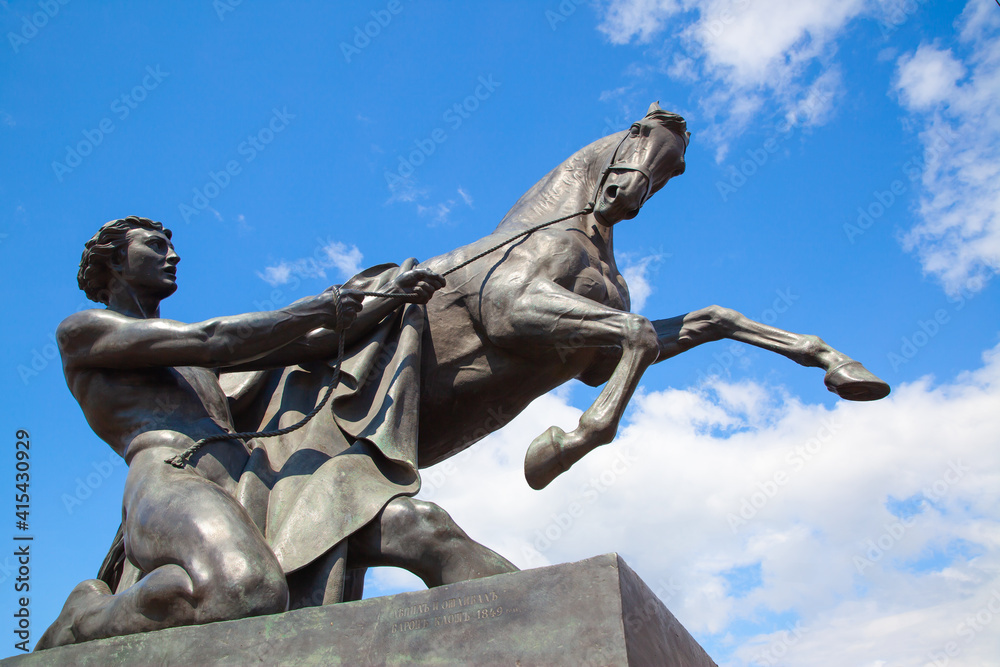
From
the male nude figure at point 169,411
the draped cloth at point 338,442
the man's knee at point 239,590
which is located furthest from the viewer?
the draped cloth at point 338,442

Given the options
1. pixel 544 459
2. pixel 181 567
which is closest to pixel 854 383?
pixel 544 459

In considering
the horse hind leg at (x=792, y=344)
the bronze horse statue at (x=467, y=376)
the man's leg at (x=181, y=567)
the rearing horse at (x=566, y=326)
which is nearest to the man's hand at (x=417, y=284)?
the bronze horse statue at (x=467, y=376)

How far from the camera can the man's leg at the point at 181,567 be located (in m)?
4.22

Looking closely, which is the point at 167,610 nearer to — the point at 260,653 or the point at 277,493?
the point at 260,653

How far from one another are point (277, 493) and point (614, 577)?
2.11 metres

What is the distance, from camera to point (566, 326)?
5.47 metres

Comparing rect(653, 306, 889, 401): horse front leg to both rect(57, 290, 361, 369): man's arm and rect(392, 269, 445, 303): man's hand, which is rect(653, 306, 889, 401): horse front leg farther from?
rect(57, 290, 361, 369): man's arm

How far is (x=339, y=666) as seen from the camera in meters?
3.87

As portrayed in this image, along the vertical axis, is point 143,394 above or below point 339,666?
above

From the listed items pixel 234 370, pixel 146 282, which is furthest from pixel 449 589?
pixel 146 282

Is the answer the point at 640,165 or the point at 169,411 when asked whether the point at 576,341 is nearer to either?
the point at 640,165

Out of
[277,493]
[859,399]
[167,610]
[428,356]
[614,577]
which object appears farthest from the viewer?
[428,356]

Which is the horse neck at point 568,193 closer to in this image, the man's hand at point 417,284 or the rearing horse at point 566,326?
the rearing horse at point 566,326

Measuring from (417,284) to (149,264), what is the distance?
1.55 meters
